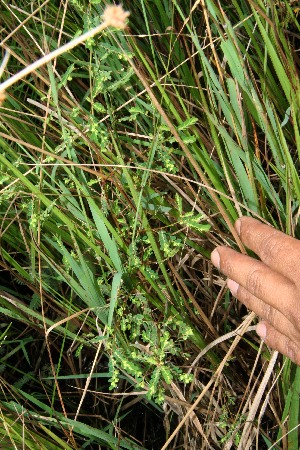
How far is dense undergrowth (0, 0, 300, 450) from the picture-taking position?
97 cm

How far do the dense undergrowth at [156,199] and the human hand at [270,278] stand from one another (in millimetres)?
44

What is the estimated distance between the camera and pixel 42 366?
61.9 inches

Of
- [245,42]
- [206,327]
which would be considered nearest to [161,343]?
[206,327]

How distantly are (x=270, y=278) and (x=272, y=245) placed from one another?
0.24ft

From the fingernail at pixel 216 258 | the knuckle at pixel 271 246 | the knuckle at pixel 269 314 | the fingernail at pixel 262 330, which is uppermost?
the knuckle at pixel 271 246

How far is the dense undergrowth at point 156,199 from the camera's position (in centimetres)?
97

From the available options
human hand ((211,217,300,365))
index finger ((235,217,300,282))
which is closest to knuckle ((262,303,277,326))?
human hand ((211,217,300,365))

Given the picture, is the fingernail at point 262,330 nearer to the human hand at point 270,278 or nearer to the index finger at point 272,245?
the human hand at point 270,278

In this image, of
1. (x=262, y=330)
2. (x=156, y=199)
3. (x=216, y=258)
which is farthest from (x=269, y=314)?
(x=156, y=199)

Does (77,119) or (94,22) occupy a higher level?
(94,22)

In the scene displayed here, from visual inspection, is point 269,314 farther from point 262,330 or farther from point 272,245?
point 272,245

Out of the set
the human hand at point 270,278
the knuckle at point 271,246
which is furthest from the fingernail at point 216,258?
the knuckle at point 271,246

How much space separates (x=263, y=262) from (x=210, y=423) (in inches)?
16.0

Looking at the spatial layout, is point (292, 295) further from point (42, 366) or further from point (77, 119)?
point (42, 366)
